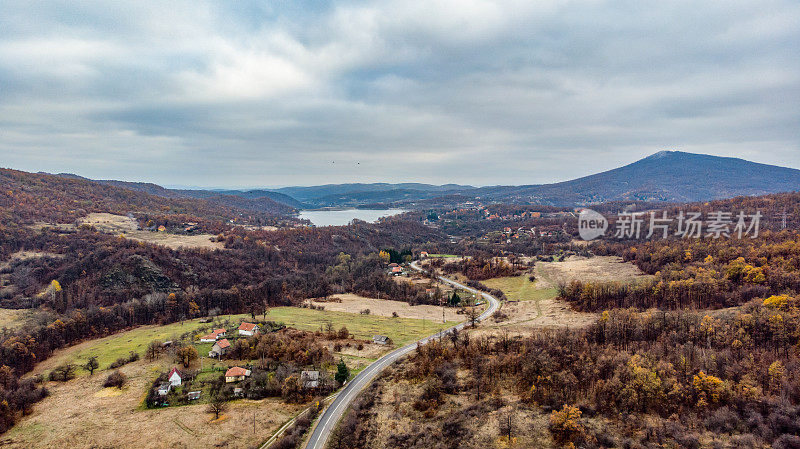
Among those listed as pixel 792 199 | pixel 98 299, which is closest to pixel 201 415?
pixel 98 299

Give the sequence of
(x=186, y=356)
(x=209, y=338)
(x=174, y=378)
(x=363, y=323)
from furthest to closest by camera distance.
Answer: (x=363, y=323) < (x=209, y=338) < (x=186, y=356) < (x=174, y=378)

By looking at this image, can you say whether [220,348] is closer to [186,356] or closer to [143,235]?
[186,356]

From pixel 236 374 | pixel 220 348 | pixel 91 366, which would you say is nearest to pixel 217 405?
pixel 236 374

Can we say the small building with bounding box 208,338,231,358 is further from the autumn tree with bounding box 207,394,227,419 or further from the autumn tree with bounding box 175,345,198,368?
the autumn tree with bounding box 207,394,227,419

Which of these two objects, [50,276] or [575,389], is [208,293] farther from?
[575,389]

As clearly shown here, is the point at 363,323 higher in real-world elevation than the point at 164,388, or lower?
lower

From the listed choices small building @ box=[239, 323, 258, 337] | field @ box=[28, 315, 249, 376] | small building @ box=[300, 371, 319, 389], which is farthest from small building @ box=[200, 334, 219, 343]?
small building @ box=[300, 371, 319, 389]

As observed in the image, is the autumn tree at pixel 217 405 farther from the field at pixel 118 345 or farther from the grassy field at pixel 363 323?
the grassy field at pixel 363 323
